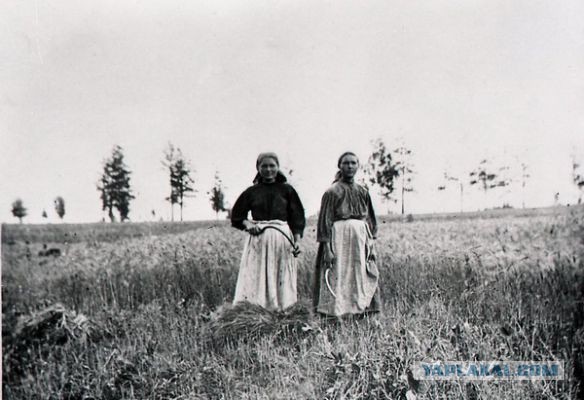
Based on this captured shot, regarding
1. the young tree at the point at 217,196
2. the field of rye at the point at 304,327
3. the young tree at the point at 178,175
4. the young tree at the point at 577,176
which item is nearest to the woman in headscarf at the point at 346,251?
the field of rye at the point at 304,327

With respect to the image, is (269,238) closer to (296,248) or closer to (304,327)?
(296,248)

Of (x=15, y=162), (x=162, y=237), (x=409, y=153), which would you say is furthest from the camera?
(x=162, y=237)

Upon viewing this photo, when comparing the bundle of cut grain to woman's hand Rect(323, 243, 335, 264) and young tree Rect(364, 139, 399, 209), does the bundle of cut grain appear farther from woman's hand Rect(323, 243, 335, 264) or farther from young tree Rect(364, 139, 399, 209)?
young tree Rect(364, 139, 399, 209)

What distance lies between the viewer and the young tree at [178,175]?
3877 mm

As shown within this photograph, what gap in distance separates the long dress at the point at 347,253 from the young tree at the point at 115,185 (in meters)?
1.88

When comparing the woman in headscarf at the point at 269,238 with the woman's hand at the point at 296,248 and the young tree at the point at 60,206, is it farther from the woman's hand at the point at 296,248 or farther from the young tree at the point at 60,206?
the young tree at the point at 60,206

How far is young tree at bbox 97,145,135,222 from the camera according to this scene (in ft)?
12.6

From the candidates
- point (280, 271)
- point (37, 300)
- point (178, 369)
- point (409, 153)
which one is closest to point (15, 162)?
point (37, 300)

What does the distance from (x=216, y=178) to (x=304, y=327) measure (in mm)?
1584

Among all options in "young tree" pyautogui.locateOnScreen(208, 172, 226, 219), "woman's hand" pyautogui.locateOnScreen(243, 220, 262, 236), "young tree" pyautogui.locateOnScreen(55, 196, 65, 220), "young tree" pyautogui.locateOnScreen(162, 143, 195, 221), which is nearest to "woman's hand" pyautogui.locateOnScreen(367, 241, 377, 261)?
"woman's hand" pyautogui.locateOnScreen(243, 220, 262, 236)

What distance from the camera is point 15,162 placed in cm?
365

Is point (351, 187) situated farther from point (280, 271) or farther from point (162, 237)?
point (162, 237)

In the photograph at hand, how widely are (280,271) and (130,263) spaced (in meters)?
1.72

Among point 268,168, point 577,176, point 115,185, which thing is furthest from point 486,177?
point 115,185
